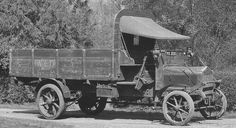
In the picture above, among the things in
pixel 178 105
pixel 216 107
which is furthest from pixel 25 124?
pixel 216 107

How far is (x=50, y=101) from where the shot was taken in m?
14.3

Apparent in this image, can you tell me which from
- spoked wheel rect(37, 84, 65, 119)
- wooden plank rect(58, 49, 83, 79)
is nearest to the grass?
spoked wheel rect(37, 84, 65, 119)

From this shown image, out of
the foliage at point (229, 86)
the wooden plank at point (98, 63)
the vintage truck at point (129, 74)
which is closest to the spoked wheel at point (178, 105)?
the vintage truck at point (129, 74)

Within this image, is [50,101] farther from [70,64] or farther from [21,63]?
[21,63]

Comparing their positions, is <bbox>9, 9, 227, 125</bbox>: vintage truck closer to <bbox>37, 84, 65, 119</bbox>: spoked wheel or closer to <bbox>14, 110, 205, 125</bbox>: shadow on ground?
<bbox>37, 84, 65, 119</bbox>: spoked wheel

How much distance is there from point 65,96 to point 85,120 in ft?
3.03

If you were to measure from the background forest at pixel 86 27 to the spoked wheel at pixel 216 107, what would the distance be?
1815 mm

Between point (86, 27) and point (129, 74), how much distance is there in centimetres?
1059

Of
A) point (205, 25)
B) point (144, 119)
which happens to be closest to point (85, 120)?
point (144, 119)

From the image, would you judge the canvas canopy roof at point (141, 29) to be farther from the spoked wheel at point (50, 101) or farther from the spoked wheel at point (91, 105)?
the spoked wheel at point (91, 105)

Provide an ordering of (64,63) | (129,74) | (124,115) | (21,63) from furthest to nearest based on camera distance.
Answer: (124,115), (21,63), (64,63), (129,74)

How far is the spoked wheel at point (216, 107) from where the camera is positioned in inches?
535

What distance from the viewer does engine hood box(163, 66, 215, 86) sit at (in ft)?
42.1

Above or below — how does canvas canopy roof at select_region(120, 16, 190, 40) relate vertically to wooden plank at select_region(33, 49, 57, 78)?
above
